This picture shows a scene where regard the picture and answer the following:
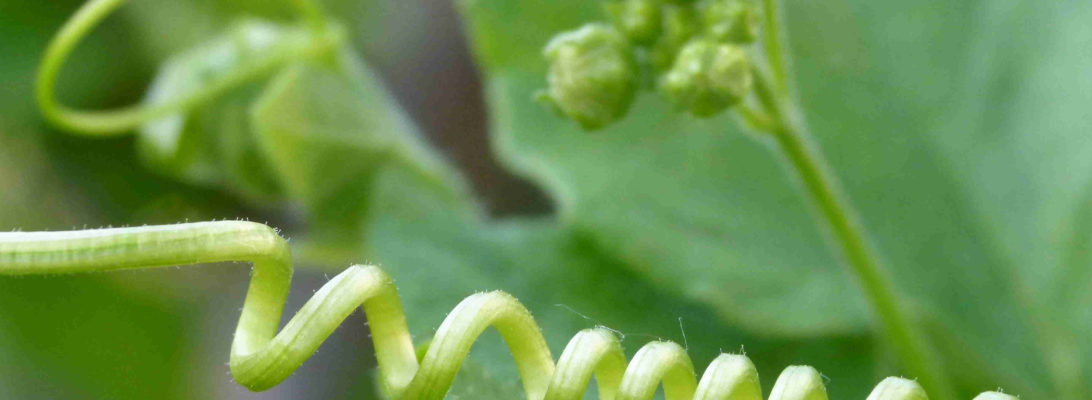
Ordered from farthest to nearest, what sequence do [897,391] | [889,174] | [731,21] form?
[889,174] < [731,21] < [897,391]

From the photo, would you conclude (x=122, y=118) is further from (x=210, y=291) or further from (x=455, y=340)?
(x=455, y=340)

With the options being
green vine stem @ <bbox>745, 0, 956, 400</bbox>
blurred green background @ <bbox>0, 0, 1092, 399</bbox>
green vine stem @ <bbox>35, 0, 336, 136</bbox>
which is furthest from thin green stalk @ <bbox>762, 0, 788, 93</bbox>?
green vine stem @ <bbox>35, 0, 336, 136</bbox>

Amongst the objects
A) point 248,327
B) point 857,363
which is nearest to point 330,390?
point 857,363

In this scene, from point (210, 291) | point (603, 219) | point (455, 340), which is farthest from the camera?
point (210, 291)

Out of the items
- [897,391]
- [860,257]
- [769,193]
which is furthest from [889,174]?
[897,391]

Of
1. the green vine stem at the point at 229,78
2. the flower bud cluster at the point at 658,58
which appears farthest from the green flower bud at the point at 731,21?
the green vine stem at the point at 229,78

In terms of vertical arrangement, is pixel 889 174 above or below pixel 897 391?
above

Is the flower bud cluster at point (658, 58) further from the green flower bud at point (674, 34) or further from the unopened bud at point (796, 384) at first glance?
the unopened bud at point (796, 384)

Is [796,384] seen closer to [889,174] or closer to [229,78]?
[889,174]
